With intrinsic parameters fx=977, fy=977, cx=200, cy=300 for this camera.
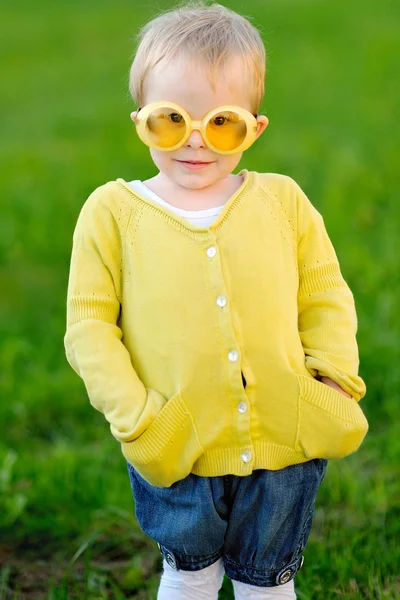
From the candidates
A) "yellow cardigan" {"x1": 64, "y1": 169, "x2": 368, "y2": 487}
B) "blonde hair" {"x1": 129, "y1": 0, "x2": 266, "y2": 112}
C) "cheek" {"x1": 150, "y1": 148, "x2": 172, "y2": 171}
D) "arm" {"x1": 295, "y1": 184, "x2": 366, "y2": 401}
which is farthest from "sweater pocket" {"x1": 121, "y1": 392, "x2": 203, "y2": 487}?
"blonde hair" {"x1": 129, "y1": 0, "x2": 266, "y2": 112}

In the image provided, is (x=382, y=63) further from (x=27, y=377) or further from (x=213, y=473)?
(x=213, y=473)

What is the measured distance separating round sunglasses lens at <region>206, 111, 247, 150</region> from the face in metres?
0.03

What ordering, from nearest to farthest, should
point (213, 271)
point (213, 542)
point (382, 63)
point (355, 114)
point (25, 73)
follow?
point (213, 271) → point (213, 542) → point (355, 114) → point (382, 63) → point (25, 73)

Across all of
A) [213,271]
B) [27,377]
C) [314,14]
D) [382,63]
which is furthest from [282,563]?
[314,14]

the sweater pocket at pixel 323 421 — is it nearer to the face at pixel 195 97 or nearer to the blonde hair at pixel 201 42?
the face at pixel 195 97

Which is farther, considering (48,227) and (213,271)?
(48,227)

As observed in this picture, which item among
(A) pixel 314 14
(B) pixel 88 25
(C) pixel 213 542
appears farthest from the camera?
(B) pixel 88 25

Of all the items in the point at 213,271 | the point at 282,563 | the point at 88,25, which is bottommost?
the point at 88,25

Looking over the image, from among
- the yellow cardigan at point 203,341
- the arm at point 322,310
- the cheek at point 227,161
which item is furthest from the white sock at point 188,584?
the cheek at point 227,161

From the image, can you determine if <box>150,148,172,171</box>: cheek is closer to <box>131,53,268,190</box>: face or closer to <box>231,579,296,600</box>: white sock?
<box>131,53,268,190</box>: face

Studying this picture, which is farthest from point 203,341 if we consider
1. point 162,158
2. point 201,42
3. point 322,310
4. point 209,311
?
point 201,42

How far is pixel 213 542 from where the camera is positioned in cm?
255

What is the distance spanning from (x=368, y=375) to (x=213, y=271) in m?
2.42

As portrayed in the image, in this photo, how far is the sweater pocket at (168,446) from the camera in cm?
238
